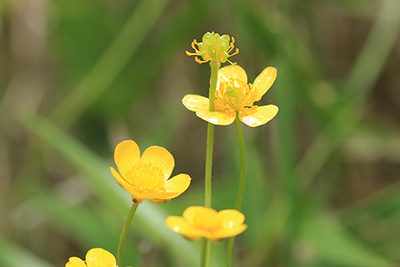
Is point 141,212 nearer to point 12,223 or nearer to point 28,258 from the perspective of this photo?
point 28,258

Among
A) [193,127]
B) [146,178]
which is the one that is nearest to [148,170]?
[146,178]

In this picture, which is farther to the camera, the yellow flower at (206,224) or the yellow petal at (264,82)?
the yellow petal at (264,82)

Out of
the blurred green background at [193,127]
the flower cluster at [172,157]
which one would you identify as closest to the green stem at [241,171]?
the flower cluster at [172,157]

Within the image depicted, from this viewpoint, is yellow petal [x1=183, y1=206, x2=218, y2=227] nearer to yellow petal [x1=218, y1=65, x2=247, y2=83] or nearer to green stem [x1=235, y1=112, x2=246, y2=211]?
green stem [x1=235, y1=112, x2=246, y2=211]

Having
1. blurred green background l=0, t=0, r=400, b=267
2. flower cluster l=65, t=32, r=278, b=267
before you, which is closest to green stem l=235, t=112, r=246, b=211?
flower cluster l=65, t=32, r=278, b=267

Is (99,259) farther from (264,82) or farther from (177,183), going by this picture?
(264,82)

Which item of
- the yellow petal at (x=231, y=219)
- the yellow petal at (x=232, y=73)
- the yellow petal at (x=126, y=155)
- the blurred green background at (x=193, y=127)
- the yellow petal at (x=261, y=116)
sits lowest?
the yellow petal at (x=231, y=219)

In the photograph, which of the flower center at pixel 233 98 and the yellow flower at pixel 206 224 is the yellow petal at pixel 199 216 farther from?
the flower center at pixel 233 98
